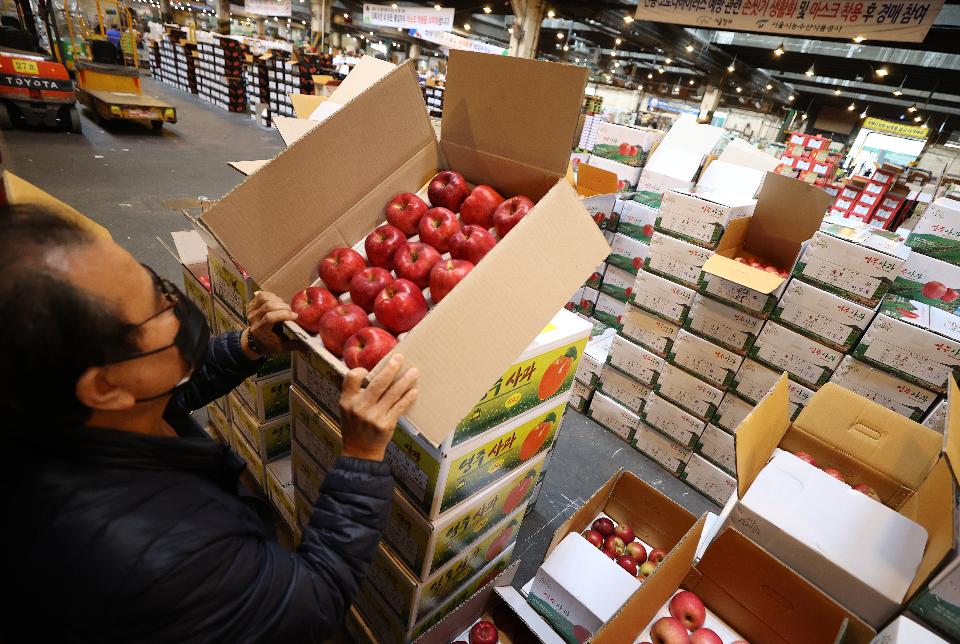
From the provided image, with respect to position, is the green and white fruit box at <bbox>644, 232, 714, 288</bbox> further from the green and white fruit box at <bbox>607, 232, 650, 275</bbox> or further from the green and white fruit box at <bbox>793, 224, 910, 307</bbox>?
the green and white fruit box at <bbox>607, 232, 650, 275</bbox>

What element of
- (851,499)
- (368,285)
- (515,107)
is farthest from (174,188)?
(851,499)

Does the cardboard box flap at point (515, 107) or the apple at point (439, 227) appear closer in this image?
the cardboard box flap at point (515, 107)

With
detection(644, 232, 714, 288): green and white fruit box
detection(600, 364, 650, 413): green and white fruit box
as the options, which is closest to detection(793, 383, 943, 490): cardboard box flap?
detection(644, 232, 714, 288): green and white fruit box

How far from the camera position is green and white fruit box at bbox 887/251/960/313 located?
7.90 ft

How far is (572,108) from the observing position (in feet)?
3.97

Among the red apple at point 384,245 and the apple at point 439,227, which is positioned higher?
the apple at point 439,227

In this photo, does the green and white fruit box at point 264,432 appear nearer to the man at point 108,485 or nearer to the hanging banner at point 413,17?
the man at point 108,485

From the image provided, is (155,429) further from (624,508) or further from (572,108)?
(624,508)

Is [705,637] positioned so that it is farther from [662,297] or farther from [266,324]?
[662,297]

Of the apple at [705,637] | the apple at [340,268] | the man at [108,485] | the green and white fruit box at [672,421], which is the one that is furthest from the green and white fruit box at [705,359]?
the man at [108,485]

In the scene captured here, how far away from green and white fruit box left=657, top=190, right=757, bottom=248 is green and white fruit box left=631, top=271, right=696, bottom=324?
33cm

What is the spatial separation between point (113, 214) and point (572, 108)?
612 cm

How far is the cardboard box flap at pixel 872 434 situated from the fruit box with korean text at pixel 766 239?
773 mm

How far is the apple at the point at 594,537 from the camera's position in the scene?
219 cm
